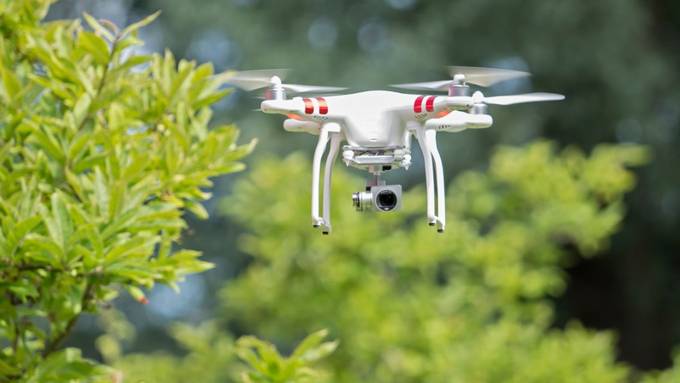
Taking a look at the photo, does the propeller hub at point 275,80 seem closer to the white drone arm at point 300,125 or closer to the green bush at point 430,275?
the white drone arm at point 300,125

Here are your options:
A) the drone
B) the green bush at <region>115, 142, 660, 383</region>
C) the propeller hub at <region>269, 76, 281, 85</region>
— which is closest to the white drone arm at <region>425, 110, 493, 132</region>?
the drone

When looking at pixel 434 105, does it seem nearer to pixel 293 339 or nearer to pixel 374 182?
pixel 374 182

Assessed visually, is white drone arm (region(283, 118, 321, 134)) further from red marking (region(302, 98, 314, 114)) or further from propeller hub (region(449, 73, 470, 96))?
propeller hub (region(449, 73, 470, 96))

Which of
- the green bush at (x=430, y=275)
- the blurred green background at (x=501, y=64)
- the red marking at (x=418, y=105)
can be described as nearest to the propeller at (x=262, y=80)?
the red marking at (x=418, y=105)

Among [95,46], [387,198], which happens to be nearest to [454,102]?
[387,198]

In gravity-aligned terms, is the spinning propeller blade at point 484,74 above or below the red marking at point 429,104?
above

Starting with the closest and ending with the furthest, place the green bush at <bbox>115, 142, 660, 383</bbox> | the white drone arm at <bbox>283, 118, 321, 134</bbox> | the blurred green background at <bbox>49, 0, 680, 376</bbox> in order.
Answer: the white drone arm at <bbox>283, 118, 321, 134</bbox>
the green bush at <bbox>115, 142, 660, 383</bbox>
the blurred green background at <bbox>49, 0, 680, 376</bbox>
